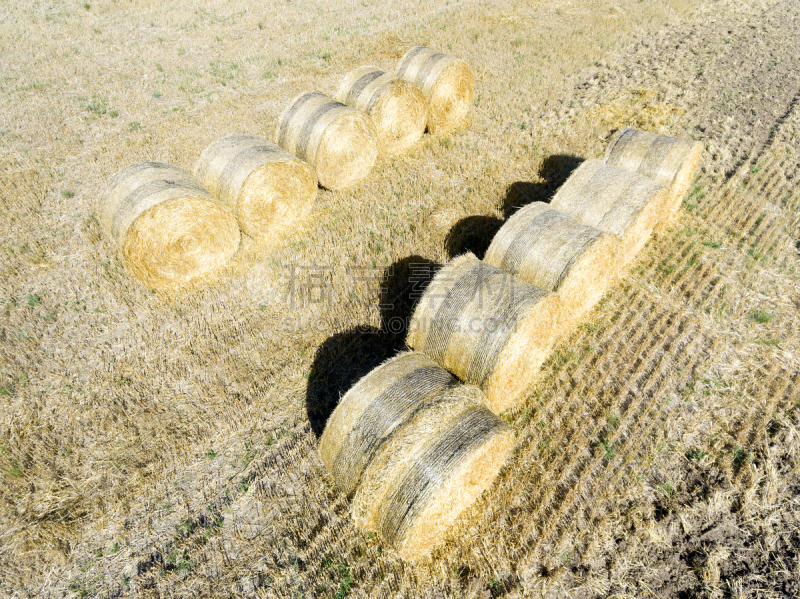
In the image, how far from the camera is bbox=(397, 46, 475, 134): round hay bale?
1141 cm

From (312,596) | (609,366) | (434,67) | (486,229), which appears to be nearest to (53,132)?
(434,67)

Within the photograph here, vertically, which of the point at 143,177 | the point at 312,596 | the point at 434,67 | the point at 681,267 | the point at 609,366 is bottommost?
the point at 312,596

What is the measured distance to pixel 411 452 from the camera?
4.36 meters

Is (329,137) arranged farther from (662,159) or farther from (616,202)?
(662,159)

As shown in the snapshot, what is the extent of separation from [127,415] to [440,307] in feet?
14.7

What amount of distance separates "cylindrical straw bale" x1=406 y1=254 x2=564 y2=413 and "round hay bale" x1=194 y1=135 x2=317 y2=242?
177 inches

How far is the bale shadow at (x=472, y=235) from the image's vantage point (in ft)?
26.3

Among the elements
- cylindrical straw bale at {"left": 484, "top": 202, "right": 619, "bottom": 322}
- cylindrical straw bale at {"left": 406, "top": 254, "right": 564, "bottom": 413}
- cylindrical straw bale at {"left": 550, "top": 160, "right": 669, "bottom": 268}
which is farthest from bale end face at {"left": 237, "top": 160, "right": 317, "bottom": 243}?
cylindrical straw bale at {"left": 550, "top": 160, "right": 669, "bottom": 268}

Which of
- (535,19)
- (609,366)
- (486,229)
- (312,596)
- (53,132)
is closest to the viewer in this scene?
(312,596)

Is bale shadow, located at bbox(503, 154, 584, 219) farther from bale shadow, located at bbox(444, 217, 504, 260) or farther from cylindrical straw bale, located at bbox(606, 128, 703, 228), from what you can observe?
cylindrical straw bale, located at bbox(606, 128, 703, 228)

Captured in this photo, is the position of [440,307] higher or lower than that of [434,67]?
lower

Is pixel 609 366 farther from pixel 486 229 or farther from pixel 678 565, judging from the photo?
pixel 486 229

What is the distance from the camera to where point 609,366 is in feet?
20.0

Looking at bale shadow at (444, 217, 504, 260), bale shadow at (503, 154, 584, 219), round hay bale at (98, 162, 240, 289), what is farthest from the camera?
bale shadow at (503, 154, 584, 219)
